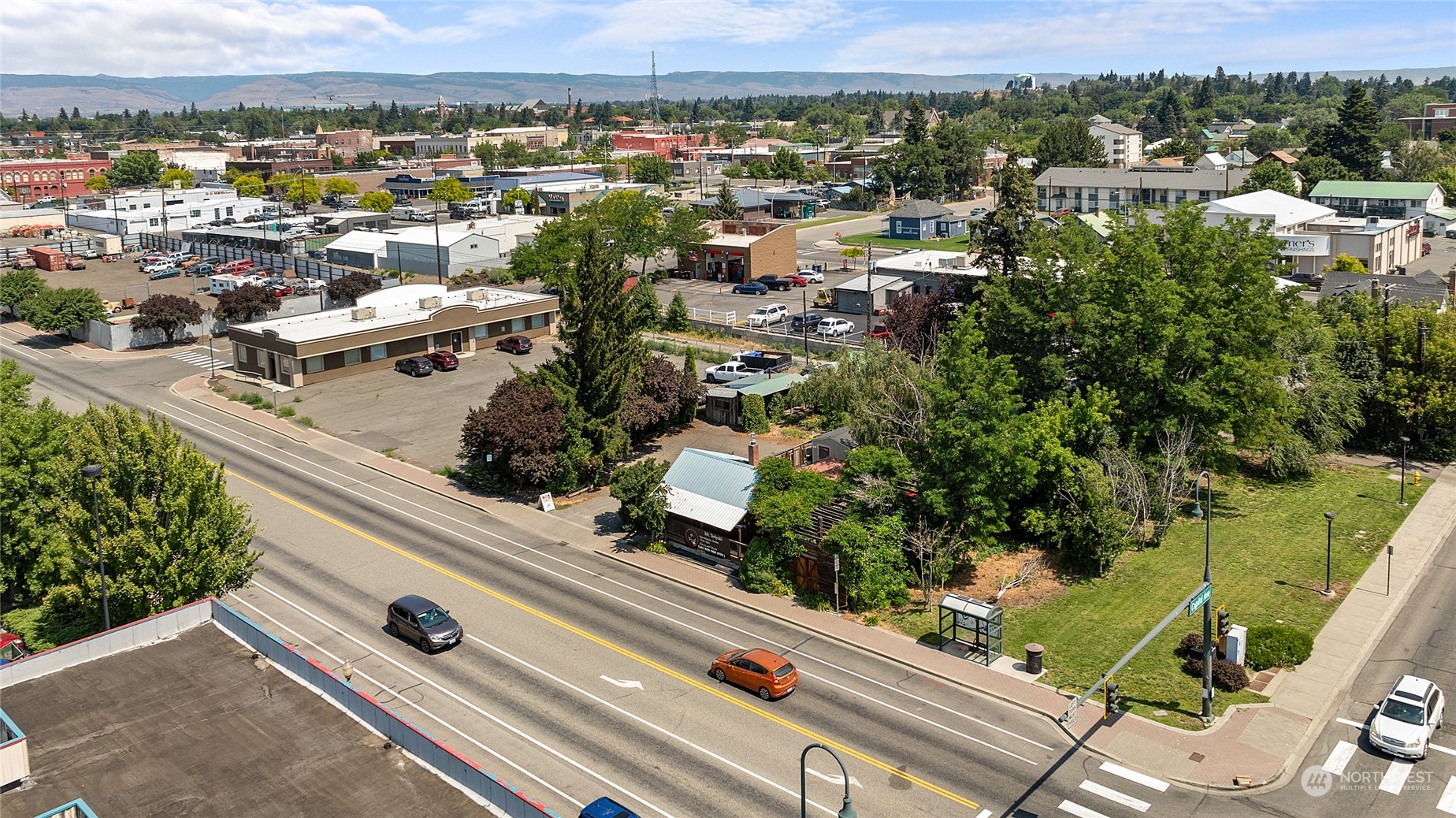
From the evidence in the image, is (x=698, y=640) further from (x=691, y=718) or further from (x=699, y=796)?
(x=699, y=796)

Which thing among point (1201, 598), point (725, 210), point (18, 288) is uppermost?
point (725, 210)

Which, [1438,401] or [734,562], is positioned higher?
[1438,401]

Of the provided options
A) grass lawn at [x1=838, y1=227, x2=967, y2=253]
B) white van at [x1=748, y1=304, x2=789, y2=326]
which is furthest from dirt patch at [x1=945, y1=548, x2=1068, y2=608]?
grass lawn at [x1=838, y1=227, x2=967, y2=253]

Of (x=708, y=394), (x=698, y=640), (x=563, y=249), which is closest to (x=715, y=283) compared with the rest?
(x=563, y=249)

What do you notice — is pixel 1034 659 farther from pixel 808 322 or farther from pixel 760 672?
pixel 808 322

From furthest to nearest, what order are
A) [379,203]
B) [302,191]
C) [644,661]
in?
[302,191] < [379,203] < [644,661]

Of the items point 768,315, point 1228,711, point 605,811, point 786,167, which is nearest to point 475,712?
point 605,811
